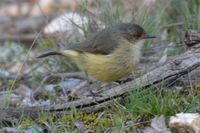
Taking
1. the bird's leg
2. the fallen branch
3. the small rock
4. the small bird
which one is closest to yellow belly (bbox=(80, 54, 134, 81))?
the small bird

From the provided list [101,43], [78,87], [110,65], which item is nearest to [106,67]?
[110,65]

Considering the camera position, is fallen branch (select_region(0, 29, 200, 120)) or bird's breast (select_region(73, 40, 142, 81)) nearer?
fallen branch (select_region(0, 29, 200, 120))

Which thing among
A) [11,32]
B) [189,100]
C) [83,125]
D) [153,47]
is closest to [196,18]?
[153,47]

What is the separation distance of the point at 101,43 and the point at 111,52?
16cm

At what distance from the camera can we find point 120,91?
→ 5.70m

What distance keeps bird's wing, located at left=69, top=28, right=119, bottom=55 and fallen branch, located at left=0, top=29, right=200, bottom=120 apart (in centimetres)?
84

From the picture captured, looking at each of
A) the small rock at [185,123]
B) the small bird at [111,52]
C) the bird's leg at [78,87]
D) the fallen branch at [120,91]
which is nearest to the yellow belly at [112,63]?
the small bird at [111,52]

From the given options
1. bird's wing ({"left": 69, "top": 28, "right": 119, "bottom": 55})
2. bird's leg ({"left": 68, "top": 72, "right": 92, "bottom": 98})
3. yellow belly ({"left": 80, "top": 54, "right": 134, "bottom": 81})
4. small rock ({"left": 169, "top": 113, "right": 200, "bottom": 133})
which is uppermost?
bird's wing ({"left": 69, "top": 28, "right": 119, "bottom": 55})

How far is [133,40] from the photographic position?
6695 millimetres

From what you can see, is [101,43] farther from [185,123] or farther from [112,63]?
[185,123]

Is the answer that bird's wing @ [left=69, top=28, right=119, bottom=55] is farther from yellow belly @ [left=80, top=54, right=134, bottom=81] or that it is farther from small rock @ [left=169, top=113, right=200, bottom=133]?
small rock @ [left=169, top=113, right=200, bottom=133]

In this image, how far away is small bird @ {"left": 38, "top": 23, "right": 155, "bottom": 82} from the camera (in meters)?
6.41

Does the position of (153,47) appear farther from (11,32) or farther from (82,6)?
(11,32)

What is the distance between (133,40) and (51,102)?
1.15 meters
